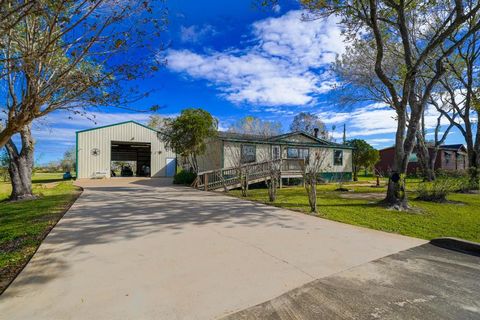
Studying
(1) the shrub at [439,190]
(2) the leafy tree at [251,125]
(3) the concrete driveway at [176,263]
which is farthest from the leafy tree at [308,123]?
(3) the concrete driveway at [176,263]

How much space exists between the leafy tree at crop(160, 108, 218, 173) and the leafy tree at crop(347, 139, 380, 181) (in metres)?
15.5

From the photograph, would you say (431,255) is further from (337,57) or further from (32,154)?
(337,57)

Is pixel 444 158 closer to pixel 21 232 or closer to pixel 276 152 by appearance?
pixel 276 152

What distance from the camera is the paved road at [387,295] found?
2502mm

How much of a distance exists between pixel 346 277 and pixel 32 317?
3299 millimetres

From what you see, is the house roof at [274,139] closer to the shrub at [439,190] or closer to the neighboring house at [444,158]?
the shrub at [439,190]

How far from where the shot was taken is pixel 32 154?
1098 cm

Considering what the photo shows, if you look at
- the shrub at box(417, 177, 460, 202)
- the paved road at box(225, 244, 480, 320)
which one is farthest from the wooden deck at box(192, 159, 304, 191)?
the paved road at box(225, 244, 480, 320)

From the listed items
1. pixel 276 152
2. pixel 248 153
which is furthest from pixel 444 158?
pixel 248 153

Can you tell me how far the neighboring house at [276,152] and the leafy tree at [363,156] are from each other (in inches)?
74.5

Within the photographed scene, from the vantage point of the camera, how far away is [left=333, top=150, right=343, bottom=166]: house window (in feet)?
75.5

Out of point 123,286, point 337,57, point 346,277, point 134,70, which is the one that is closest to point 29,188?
point 134,70

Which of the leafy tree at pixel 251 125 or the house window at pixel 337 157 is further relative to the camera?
the leafy tree at pixel 251 125

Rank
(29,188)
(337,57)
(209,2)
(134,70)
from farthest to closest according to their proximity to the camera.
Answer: (337,57), (29,188), (209,2), (134,70)
